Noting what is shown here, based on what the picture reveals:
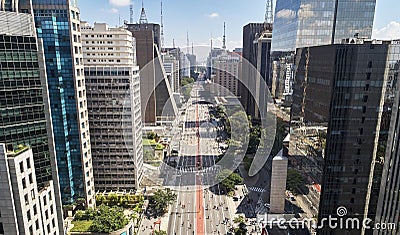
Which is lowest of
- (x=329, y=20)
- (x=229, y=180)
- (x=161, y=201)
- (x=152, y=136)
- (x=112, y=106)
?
(x=161, y=201)

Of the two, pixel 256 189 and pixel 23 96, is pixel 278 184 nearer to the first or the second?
pixel 256 189

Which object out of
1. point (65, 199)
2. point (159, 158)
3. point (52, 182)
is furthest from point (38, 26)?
point (159, 158)

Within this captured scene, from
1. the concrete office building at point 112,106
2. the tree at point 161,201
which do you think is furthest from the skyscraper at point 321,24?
the concrete office building at point 112,106

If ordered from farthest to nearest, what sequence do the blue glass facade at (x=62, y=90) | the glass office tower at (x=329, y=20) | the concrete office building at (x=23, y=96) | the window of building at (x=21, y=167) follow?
the glass office tower at (x=329, y=20) < the blue glass facade at (x=62, y=90) < the concrete office building at (x=23, y=96) < the window of building at (x=21, y=167)

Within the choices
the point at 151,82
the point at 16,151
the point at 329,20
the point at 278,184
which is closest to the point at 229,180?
the point at 278,184

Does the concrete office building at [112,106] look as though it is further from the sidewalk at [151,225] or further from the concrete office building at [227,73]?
the concrete office building at [227,73]
